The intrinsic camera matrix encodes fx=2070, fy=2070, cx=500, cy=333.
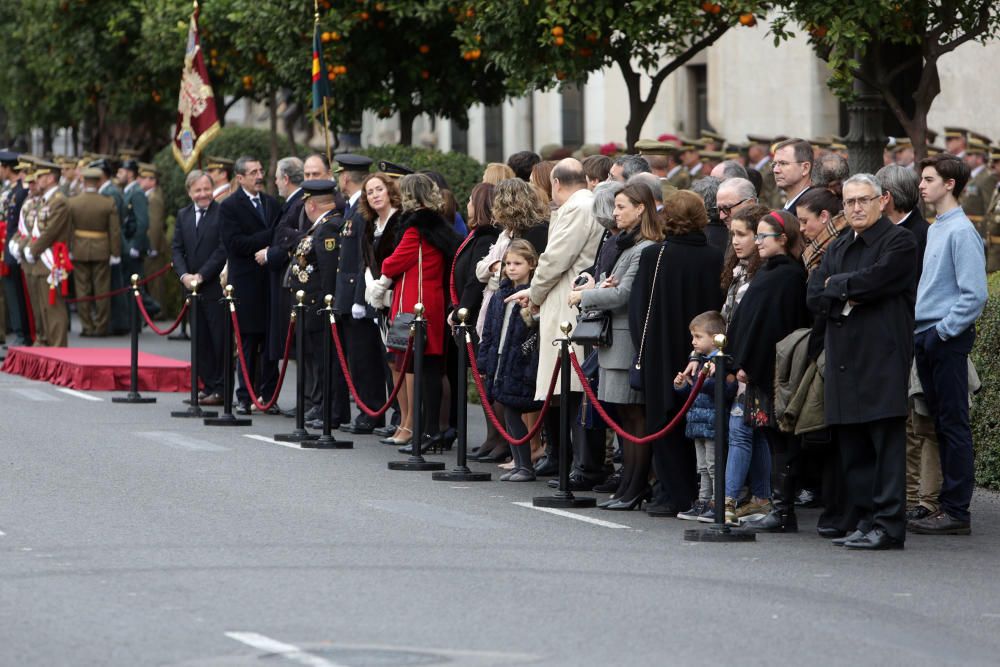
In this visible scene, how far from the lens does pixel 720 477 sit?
1022cm

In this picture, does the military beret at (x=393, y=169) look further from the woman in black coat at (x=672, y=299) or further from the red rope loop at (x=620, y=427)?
the woman in black coat at (x=672, y=299)

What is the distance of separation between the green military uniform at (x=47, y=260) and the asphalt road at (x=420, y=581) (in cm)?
959

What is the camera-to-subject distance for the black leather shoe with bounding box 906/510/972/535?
10.9 m

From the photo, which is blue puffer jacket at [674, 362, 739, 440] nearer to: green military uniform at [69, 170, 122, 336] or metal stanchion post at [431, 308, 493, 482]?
metal stanchion post at [431, 308, 493, 482]

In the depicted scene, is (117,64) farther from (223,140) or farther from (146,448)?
(146,448)

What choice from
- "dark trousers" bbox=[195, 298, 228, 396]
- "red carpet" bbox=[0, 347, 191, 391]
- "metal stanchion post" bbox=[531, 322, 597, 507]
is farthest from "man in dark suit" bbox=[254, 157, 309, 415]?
"metal stanchion post" bbox=[531, 322, 597, 507]

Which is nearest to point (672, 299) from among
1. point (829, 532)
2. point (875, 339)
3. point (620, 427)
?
point (620, 427)

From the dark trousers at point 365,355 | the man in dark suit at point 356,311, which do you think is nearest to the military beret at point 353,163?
the man in dark suit at point 356,311

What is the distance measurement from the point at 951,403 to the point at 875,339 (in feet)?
3.02

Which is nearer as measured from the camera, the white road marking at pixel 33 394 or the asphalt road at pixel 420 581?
the asphalt road at pixel 420 581

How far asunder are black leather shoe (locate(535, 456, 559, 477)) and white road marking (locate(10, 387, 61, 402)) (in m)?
6.25

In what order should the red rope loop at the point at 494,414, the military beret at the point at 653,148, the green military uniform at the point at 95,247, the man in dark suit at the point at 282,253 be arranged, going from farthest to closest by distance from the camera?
1. the green military uniform at the point at 95,247
2. the man in dark suit at the point at 282,253
3. the military beret at the point at 653,148
4. the red rope loop at the point at 494,414

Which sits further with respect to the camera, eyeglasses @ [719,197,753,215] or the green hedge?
the green hedge

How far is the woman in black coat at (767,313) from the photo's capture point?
10664mm
